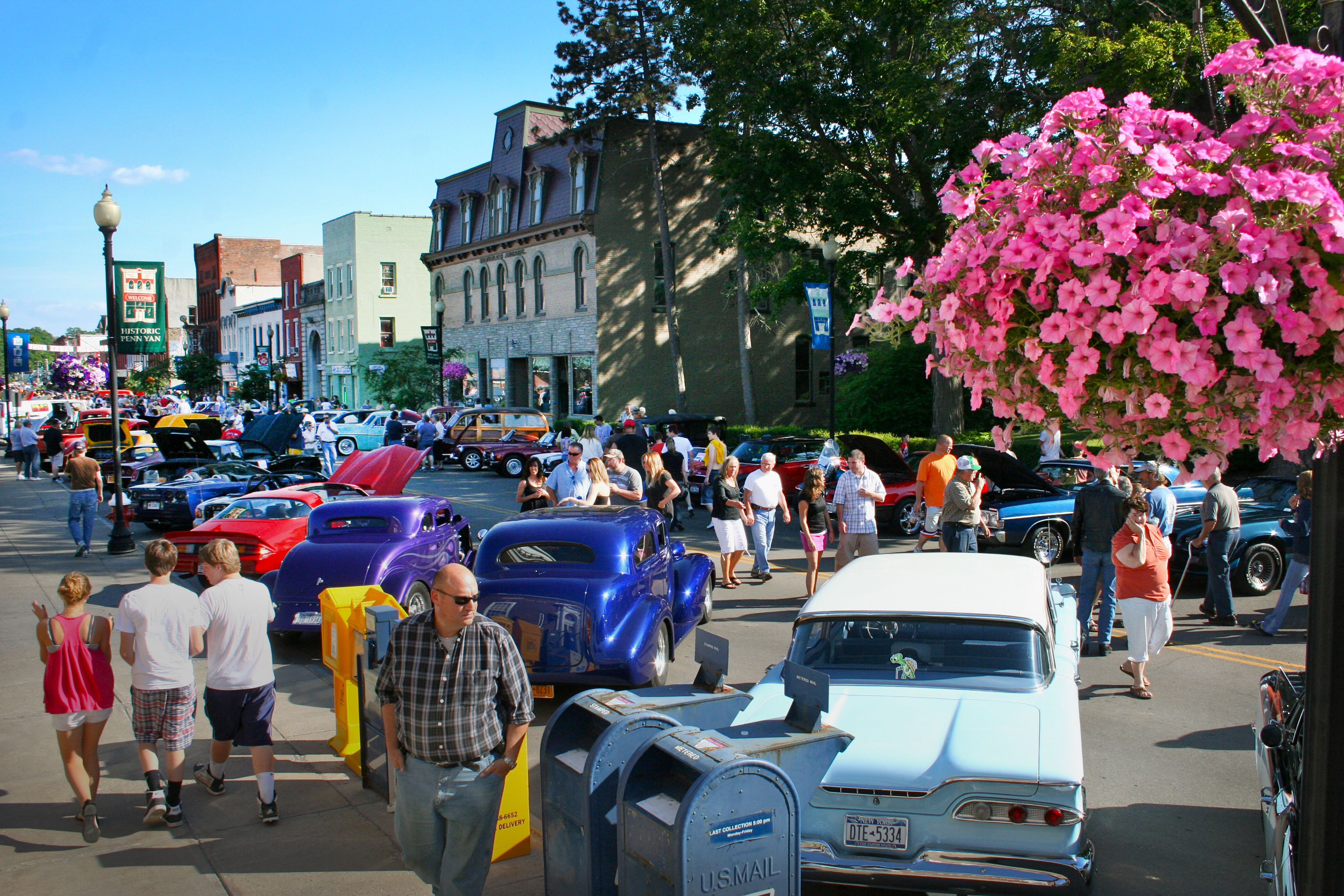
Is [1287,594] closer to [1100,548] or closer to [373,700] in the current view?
[1100,548]

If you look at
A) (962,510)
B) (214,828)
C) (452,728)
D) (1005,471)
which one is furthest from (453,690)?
(1005,471)

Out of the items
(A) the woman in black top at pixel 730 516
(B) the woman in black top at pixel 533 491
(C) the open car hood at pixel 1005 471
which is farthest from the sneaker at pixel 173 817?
(C) the open car hood at pixel 1005 471

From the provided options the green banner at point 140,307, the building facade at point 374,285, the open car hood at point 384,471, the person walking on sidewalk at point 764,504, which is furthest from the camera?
the building facade at point 374,285

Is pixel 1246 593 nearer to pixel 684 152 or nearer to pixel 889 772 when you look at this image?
pixel 889 772

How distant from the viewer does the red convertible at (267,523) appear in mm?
12469

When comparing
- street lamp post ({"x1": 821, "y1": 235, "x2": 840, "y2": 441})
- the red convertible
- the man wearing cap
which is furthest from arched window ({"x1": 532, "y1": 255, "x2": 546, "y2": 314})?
the man wearing cap

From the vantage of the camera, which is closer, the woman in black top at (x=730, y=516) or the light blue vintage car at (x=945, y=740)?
the light blue vintage car at (x=945, y=740)

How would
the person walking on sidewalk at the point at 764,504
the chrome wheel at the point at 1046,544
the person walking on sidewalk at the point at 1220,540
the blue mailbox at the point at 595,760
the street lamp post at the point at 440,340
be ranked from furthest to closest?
the street lamp post at the point at 440,340 → the chrome wheel at the point at 1046,544 → the person walking on sidewalk at the point at 764,504 → the person walking on sidewalk at the point at 1220,540 → the blue mailbox at the point at 595,760

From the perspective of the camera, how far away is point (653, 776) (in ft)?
12.9

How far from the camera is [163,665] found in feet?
18.6

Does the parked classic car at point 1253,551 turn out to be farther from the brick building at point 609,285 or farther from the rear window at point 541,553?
the brick building at point 609,285

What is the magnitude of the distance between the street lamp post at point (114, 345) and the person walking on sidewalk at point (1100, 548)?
14095 millimetres

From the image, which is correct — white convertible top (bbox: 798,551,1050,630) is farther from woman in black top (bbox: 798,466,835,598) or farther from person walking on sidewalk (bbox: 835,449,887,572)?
woman in black top (bbox: 798,466,835,598)

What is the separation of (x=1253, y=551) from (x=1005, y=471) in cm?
404
